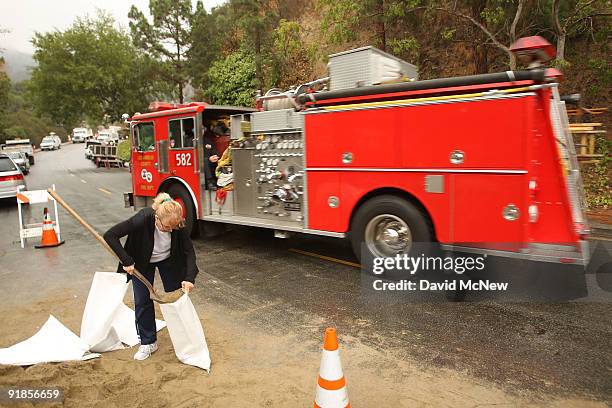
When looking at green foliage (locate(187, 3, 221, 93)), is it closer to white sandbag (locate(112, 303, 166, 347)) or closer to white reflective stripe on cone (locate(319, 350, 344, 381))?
white sandbag (locate(112, 303, 166, 347))

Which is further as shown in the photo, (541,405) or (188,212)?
(188,212)

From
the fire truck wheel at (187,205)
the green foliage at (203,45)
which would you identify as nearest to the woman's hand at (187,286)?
the fire truck wheel at (187,205)

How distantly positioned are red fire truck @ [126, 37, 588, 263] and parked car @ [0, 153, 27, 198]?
33.3ft

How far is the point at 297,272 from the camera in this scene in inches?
262

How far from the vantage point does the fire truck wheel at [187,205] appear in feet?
28.5

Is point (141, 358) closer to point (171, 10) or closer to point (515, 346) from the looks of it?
point (515, 346)

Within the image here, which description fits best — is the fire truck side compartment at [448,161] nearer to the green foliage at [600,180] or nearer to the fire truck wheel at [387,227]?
the fire truck wheel at [387,227]

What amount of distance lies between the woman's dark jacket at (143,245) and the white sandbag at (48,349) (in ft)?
2.60

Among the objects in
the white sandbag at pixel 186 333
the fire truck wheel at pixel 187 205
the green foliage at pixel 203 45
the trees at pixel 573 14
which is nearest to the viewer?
the white sandbag at pixel 186 333

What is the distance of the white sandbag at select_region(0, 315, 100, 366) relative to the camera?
155 inches

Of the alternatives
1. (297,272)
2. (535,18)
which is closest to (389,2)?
(535,18)

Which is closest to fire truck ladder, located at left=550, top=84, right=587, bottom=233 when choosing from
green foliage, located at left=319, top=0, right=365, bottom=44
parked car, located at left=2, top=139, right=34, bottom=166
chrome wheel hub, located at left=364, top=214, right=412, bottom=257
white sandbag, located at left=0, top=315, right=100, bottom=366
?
chrome wheel hub, located at left=364, top=214, right=412, bottom=257

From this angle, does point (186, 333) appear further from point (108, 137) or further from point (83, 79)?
point (108, 137)

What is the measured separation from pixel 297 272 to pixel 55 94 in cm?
3649
